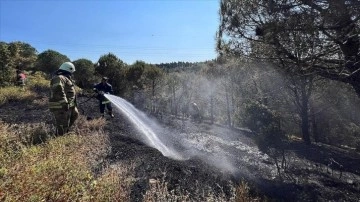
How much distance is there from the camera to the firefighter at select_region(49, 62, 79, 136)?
7277 millimetres

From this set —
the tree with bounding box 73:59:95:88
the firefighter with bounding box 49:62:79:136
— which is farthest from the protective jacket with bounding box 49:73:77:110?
the tree with bounding box 73:59:95:88

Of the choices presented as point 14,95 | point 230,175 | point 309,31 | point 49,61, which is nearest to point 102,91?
point 14,95

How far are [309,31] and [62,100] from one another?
5.20 metres

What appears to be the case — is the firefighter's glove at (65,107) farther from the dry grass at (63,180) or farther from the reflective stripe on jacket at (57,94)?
the dry grass at (63,180)

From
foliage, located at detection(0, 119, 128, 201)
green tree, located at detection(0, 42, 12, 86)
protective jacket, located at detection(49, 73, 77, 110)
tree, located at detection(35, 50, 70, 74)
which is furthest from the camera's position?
tree, located at detection(35, 50, 70, 74)

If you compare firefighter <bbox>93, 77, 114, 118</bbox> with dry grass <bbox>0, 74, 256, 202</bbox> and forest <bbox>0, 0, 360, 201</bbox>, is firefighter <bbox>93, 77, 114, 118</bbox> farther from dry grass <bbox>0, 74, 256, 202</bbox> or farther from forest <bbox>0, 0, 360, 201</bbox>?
dry grass <bbox>0, 74, 256, 202</bbox>

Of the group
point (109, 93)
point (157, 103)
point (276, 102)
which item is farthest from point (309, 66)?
point (157, 103)

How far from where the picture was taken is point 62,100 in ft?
23.8

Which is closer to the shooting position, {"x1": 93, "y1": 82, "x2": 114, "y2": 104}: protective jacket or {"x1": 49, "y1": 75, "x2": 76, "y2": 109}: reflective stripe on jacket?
{"x1": 49, "y1": 75, "x2": 76, "y2": 109}: reflective stripe on jacket

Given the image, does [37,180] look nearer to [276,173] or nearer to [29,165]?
[29,165]

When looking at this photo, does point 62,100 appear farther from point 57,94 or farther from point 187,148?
point 187,148

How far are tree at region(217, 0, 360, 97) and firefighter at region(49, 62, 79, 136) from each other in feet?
14.3

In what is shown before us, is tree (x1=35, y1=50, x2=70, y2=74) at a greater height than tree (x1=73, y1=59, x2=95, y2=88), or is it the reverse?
tree (x1=35, y1=50, x2=70, y2=74)

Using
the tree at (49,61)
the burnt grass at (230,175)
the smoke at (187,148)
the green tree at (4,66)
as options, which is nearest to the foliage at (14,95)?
the green tree at (4,66)
